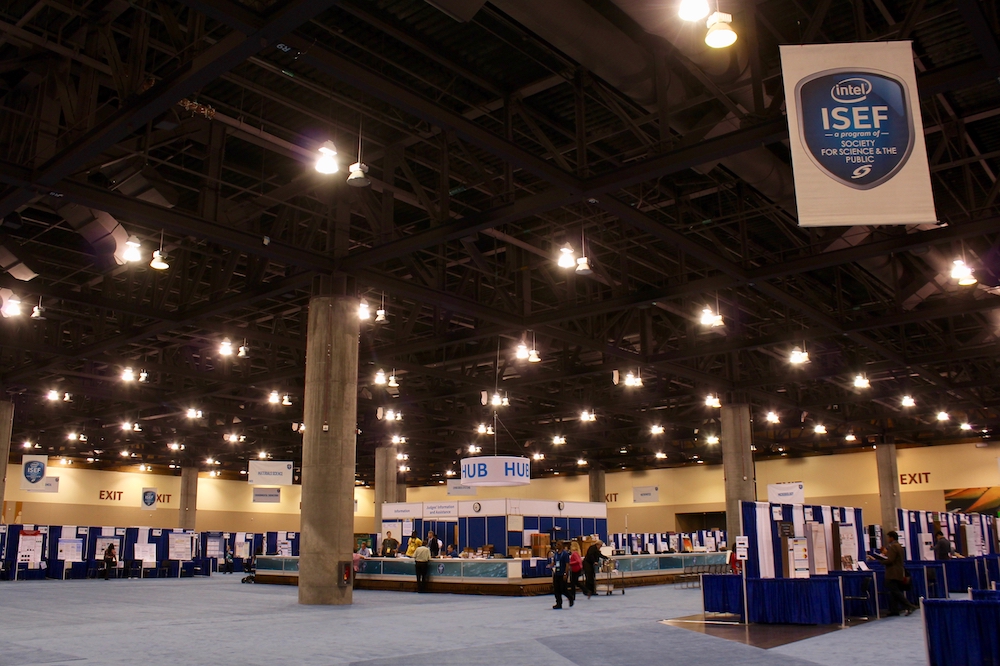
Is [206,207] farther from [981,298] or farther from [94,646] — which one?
[981,298]

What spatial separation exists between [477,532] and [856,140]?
21.5 metres

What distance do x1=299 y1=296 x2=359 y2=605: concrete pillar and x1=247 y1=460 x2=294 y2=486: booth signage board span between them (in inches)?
544

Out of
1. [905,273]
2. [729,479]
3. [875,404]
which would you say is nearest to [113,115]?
[905,273]

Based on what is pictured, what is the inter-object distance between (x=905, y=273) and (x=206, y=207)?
53.5ft

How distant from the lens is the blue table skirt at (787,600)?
13375 millimetres

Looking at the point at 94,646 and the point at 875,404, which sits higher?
the point at 875,404

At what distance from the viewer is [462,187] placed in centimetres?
1596

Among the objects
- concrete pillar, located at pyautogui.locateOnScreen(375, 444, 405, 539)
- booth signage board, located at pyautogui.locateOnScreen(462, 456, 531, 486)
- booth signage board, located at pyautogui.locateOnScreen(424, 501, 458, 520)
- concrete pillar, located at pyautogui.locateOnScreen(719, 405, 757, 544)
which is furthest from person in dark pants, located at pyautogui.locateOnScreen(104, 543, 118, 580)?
concrete pillar, located at pyautogui.locateOnScreen(719, 405, 757, 544)

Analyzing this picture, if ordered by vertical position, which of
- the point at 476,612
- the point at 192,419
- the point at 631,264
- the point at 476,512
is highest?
the point at 631,264

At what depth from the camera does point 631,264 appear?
860 inches

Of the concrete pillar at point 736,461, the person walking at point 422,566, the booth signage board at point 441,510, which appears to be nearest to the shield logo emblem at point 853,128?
the person walking at point 422,566

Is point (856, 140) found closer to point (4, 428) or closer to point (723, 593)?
point (723, 593)

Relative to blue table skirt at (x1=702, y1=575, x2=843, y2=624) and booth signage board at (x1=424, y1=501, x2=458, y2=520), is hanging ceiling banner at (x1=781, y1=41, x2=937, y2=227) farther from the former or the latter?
booth signage board at (x1=424, y1=501, x2=458, y2=520)

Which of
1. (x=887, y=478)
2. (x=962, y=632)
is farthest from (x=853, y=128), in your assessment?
(x=887, y=478)
